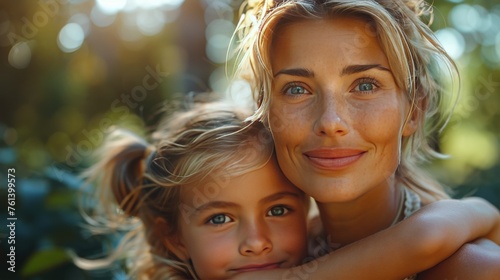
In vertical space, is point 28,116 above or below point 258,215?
above

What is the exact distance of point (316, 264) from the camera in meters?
1.87

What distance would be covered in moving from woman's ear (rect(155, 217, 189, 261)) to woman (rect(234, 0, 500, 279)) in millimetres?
545

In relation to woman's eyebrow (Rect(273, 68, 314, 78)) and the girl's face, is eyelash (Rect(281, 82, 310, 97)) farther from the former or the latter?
the girl's face

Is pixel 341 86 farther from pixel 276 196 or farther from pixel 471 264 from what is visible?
pixel 471 264

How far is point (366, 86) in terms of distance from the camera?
188 centimetres

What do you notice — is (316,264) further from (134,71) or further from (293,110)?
(134,71)

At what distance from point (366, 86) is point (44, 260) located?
1.59 m

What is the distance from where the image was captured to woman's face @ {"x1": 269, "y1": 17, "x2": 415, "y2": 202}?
184cm

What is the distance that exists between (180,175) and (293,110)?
520 mm

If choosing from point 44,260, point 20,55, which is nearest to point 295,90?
point 44,260

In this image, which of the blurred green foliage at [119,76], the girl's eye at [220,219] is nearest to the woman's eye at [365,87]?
the girl's eye at [220,219]

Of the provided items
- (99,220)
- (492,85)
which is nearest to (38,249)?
(99,220)

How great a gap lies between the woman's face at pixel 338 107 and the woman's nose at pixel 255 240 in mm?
226

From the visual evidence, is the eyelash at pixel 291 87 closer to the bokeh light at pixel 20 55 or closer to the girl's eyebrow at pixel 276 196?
the girl's eyebrow at pixel 276 196
